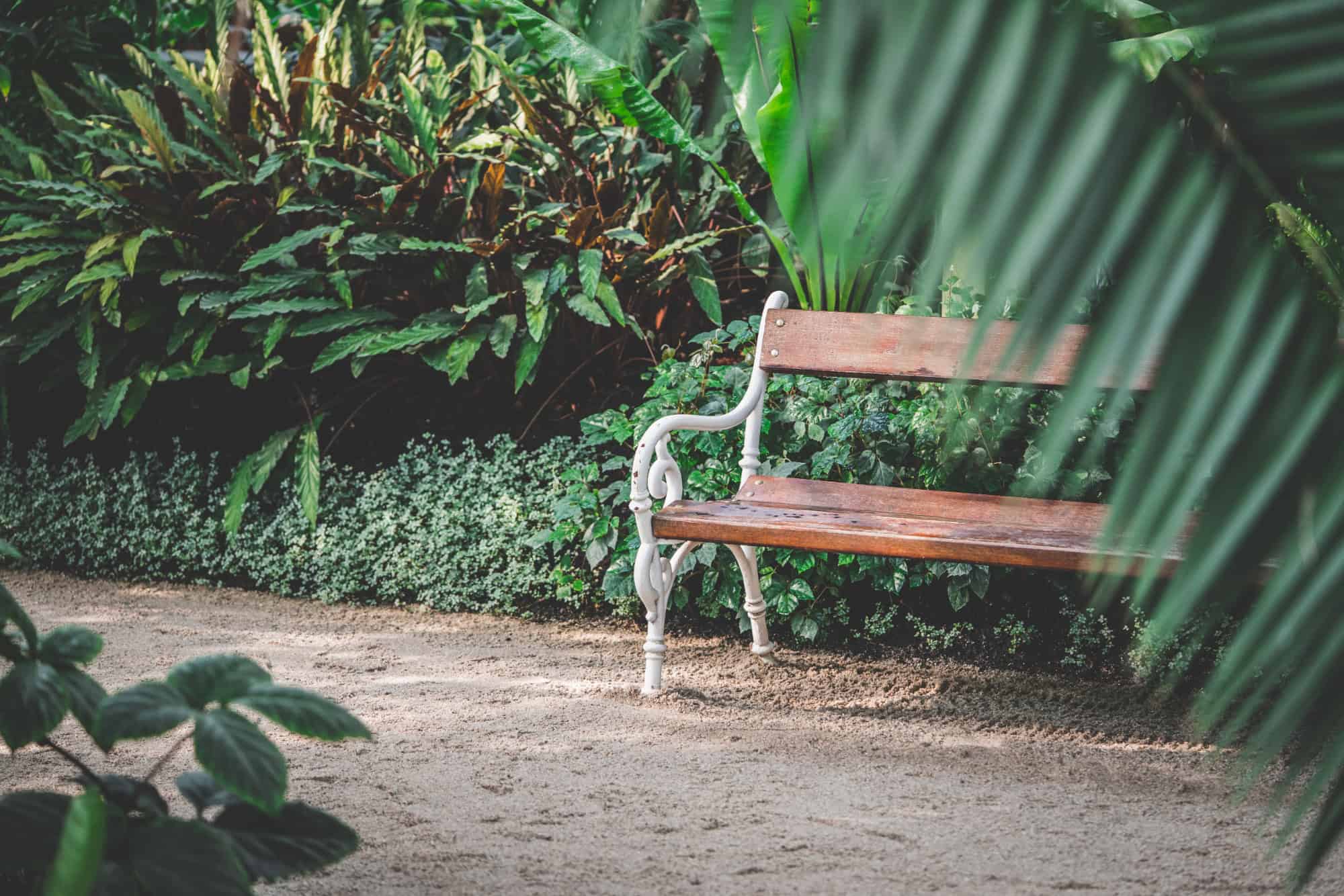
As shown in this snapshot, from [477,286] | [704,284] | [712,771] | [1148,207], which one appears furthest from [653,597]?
[1148,207]

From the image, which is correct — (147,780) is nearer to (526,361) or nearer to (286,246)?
(526,361)

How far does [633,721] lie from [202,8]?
5.41m

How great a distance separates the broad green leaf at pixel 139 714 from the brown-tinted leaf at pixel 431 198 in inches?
126

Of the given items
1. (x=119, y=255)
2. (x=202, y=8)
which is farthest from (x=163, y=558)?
(x=202, y=8)

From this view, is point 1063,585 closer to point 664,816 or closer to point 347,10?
point 664,816

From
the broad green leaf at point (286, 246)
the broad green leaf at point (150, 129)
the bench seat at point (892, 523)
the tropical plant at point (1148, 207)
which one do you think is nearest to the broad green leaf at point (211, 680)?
the tropical plant at point (1148, 207)

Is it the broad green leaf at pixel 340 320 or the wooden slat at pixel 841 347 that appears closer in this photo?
the wooden slat at pixel 841 347

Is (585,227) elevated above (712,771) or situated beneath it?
elevated above

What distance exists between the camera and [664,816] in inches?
85.0

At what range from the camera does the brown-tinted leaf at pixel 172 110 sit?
4301 millimetres

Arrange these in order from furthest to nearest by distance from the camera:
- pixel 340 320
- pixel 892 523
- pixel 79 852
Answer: pixel 340 320 < pixel 892 523 < pixel 79 852

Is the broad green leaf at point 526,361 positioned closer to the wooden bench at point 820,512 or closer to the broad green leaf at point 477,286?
the broad green leaf at point 477,286

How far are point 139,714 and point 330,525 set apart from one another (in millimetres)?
3078

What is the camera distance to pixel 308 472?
3.97 metres
